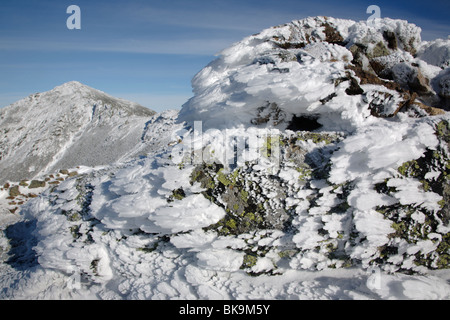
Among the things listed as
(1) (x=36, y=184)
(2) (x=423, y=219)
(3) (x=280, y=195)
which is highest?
(1) (x=36, y=184)

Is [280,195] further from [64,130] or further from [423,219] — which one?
[64,130]

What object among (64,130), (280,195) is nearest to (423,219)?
(280,195)

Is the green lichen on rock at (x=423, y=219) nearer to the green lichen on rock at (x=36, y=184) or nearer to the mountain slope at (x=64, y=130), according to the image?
the green lichen on rock at (x=36, y=184)

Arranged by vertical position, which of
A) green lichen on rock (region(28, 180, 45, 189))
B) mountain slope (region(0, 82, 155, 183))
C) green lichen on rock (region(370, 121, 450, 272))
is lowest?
green lichen on rock (region(370, 121, 450, 272))

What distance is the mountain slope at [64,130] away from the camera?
2730 centimetres

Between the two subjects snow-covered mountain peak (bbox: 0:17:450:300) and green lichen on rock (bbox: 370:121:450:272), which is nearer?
green lichen on rock (bbox: 370:121:450:272)

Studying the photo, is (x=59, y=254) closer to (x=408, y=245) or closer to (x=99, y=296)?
(x=99, y=296)

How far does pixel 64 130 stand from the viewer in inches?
A: 1409

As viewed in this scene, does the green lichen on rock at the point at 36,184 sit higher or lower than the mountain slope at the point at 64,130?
lower

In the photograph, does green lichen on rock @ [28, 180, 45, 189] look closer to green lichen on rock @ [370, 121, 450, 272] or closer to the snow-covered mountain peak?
the snow-covered mountain peak

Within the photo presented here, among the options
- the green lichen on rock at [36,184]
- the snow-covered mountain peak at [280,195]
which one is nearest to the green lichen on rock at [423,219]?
the snow-covered mountain peak at [280,195]

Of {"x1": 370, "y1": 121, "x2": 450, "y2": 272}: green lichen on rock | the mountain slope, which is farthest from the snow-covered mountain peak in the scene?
the mountain slope

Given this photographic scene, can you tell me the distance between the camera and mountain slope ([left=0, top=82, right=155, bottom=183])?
27305 millimetres

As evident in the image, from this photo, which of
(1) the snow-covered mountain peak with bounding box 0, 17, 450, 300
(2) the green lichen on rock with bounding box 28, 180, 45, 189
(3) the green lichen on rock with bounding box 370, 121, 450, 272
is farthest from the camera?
(2) the green lichen on rock with bounding box 28, 180, 45, 189
